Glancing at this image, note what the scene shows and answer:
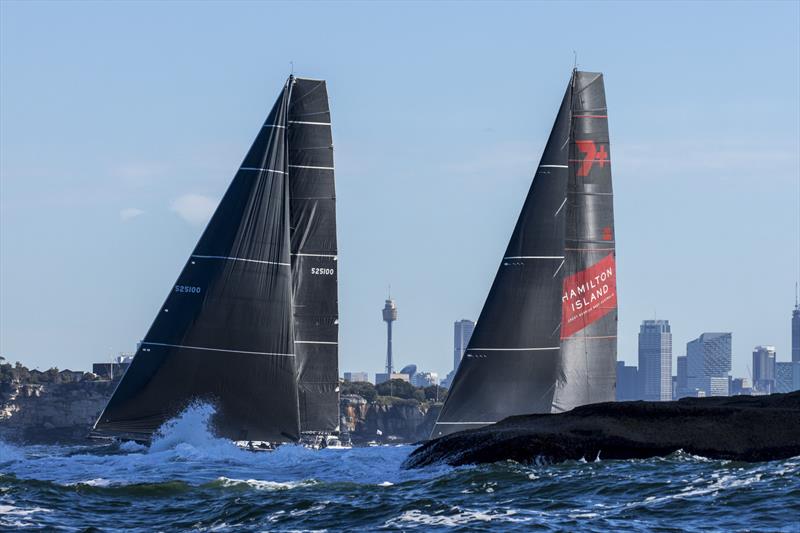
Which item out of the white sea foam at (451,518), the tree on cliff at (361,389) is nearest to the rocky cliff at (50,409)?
the tree on cliff at (361,389)

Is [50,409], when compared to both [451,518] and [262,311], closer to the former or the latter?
[262,311]

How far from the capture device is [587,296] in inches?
2083

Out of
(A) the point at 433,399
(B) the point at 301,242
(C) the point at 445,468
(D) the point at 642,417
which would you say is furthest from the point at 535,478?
(A) the point at 433,399

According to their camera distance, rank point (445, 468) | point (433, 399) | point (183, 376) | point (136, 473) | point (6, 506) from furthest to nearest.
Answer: point (433, 399) → point (183, 376) → point (136, 473) → point (445, 468) → point (6, 506)

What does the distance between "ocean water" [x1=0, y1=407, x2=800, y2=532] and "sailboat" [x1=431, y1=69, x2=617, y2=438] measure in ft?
43.4

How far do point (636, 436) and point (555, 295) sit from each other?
16942 mm

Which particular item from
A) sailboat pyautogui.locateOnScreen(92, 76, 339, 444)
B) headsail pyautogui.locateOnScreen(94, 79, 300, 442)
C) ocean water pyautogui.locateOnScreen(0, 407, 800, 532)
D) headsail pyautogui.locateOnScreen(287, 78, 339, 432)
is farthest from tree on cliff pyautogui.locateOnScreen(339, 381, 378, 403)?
ocean water pyautogui.locateOnScreen(0, 407, 800, 532)

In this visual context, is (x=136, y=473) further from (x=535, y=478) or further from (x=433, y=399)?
(x=433, y=399)

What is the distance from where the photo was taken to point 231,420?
48719mm

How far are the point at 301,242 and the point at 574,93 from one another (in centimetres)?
1063

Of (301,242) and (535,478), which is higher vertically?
(301,242)

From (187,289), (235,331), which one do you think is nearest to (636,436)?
(235,331)

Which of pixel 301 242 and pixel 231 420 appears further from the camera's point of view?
pixel 301 242

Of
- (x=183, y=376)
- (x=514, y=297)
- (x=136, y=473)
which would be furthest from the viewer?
(x=514, y=297)
